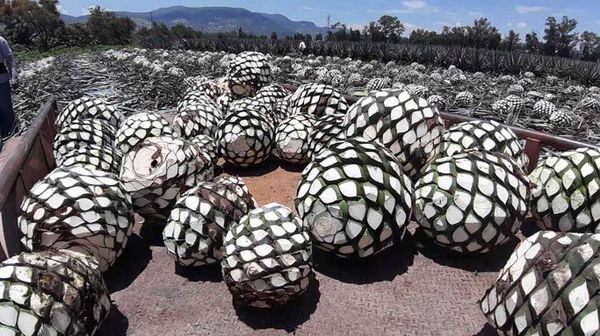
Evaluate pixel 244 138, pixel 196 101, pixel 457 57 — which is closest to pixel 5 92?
pixel 196 101

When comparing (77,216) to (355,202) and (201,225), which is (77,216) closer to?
(201,225)

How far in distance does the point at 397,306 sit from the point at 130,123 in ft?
8.85

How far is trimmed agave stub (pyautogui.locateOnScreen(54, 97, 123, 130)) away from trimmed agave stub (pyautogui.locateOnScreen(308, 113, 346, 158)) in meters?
2.04

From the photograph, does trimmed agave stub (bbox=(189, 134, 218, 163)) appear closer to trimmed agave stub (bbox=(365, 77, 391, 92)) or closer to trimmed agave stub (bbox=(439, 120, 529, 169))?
trimmed agave stub (bbox=(439, 120, 529, 169))

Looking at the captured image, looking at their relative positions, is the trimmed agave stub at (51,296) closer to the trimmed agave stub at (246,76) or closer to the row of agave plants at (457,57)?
the trimmed agave stub at (246,76)

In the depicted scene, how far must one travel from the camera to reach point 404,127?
298cm

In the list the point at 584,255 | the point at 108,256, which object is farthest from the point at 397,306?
the point at 108,256

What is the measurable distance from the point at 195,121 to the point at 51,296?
2677mm

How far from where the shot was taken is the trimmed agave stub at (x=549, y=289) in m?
1.54

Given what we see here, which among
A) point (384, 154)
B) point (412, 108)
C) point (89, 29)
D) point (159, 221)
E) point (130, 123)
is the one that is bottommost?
point (89, 29)

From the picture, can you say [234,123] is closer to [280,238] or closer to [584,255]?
[280,238]

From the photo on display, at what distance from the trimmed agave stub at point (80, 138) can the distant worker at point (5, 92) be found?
3.64 meters

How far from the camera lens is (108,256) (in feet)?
8.24

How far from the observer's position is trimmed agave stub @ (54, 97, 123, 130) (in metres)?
4.28
